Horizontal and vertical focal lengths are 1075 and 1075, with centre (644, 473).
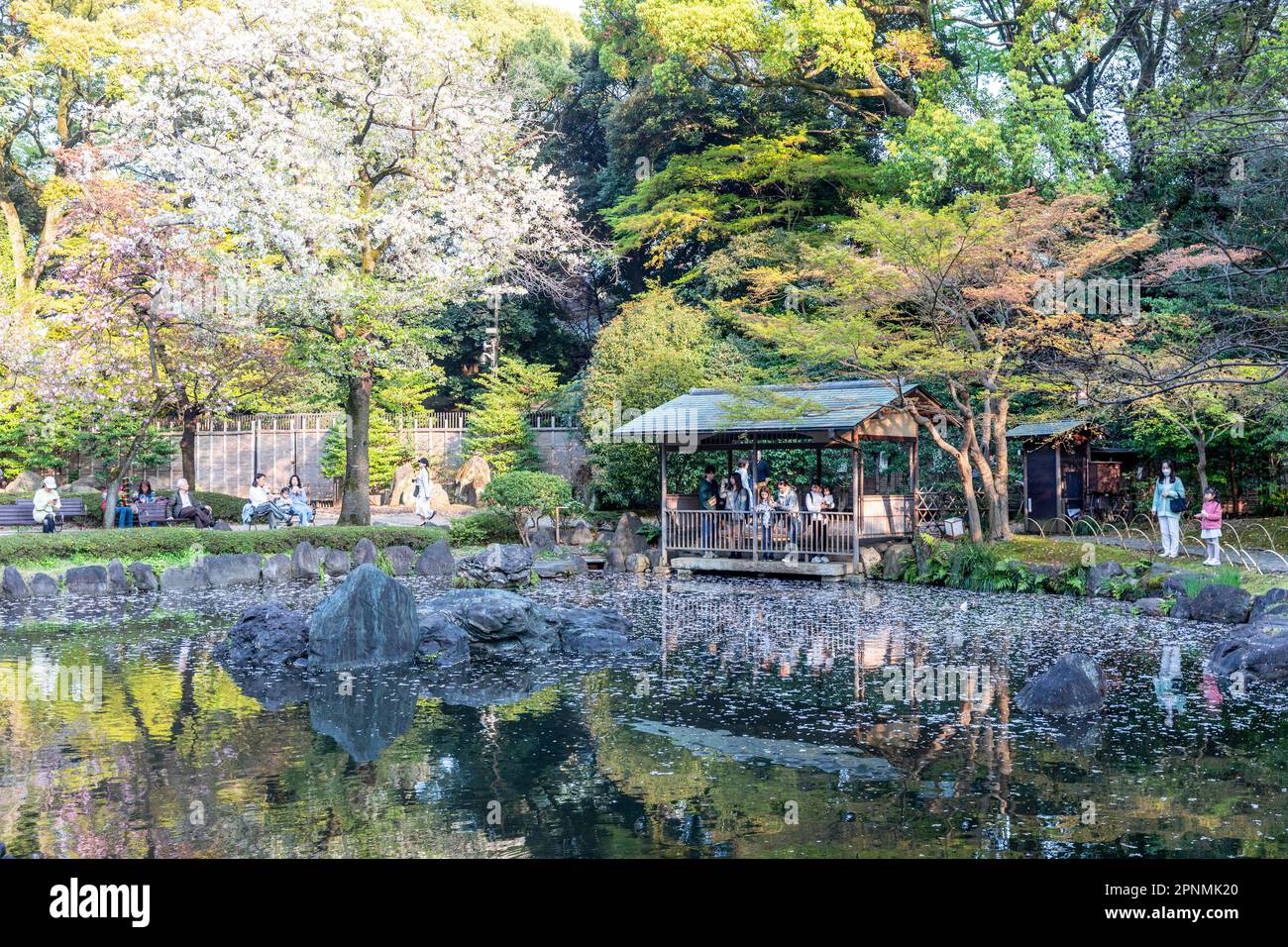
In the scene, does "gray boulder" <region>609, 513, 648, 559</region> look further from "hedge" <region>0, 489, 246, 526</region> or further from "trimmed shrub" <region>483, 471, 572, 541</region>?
"hedge" <region>0, 489, 246, 526</region>

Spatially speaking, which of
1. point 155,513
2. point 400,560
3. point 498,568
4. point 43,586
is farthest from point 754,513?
point 155,513

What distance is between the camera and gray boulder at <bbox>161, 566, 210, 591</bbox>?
1573 centimetres

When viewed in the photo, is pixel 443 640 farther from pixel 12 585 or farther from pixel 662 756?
pixel 12 585

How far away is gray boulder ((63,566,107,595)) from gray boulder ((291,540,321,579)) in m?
2.84

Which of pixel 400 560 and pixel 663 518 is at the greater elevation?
pixel 663 518

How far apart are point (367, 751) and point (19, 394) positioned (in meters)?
19.3

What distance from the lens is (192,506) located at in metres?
21.0

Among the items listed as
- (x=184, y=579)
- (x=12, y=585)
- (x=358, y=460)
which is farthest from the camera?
(x=358, y=460)

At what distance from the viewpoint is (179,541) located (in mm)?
17203

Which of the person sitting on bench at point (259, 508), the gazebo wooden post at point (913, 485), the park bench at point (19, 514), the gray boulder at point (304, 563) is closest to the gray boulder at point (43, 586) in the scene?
the gray boulder at point (304, 563)

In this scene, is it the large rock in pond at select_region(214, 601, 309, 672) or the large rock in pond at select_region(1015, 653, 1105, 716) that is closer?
the large rock in pond at select_region(1015, 653, 1105, 716)

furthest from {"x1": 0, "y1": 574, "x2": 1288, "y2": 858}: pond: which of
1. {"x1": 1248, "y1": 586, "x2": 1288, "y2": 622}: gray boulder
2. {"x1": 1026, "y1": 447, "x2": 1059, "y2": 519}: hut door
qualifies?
{"x1": 1026, "y1": 447, "x2": 1059, "y2": 519}: hut door

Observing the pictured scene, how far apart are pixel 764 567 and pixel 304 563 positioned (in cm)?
→ 750

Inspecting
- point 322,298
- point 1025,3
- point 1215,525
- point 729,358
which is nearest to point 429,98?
point 322,298
